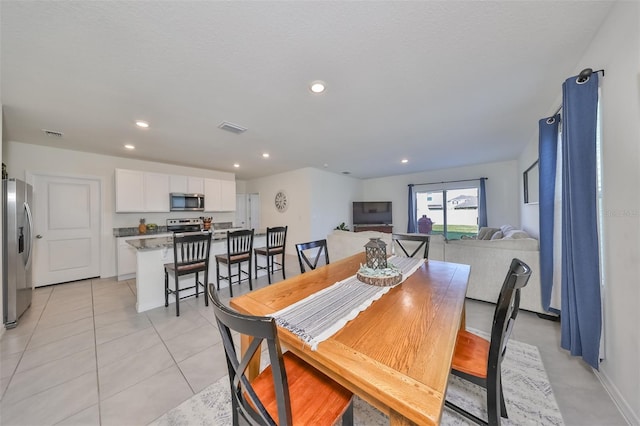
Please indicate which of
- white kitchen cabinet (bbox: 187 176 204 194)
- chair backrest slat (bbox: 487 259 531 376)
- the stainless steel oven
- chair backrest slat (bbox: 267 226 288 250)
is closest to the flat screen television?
chair backrest slat (bbox: 267 226 288 250)

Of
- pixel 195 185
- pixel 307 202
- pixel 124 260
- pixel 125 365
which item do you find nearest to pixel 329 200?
pixel 307 202

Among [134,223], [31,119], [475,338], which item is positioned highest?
[31,119]

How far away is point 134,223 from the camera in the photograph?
4.46 metres

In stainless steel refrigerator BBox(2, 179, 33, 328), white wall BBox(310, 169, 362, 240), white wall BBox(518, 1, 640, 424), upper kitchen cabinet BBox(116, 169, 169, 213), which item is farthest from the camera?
white wall BBox(310, 169, 362, 240)

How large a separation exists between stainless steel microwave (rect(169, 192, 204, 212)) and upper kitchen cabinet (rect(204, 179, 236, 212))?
0.54 feet

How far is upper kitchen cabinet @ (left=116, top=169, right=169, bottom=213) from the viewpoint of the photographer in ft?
13.3

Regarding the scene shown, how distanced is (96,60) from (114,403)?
2445 mm

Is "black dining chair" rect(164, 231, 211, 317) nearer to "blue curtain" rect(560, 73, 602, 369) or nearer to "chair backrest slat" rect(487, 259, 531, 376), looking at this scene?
"chair backrest slat" rect(487, 259, 531, 376)

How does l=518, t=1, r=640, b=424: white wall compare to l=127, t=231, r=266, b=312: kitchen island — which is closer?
l=518, t=1, r=640, b=424: white wall

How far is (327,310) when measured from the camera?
108 centimetres

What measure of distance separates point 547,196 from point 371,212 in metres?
5.02

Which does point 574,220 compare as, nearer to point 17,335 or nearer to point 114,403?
point 114,403

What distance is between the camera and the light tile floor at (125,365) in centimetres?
135

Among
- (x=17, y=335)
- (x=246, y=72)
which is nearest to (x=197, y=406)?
(x=17, y=335)
